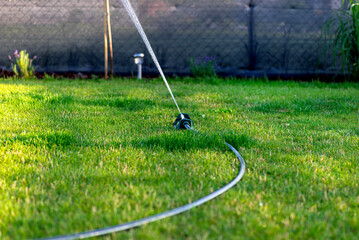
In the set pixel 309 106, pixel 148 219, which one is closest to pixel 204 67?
pixel 309 106

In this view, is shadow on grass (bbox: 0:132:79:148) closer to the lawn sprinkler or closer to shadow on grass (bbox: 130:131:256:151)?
shadow on grass (bbox: 130:131:256:151)

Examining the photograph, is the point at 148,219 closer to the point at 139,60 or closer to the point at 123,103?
the point at 123,103

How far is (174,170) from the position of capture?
1.85 meters

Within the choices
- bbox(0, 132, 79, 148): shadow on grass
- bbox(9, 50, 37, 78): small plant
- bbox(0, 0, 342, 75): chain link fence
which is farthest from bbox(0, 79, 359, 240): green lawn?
bbox(0, 0, 342, 75): chain link fence

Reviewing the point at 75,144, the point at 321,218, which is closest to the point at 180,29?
the point at 75,144

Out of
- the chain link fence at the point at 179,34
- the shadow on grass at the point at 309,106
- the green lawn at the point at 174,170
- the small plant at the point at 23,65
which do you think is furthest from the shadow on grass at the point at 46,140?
the chain link fence at the point at 179,34

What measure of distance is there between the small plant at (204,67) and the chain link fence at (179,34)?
0.61 feet

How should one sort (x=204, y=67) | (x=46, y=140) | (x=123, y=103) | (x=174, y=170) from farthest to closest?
1. (x=204, y=67)
2. (x=123, y=103)
3. (x=46, y=140)
4. (x=174, y=170)

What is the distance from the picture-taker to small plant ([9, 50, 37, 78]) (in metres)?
5.80

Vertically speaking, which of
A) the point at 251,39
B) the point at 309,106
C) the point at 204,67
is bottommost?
the point at 309,106

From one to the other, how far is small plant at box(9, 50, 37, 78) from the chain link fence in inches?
6.4

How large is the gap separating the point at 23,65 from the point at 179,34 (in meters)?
2.73

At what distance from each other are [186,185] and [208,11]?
527 cm

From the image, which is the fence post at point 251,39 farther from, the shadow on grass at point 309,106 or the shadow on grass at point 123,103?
the shadow on grass at point 123,103
